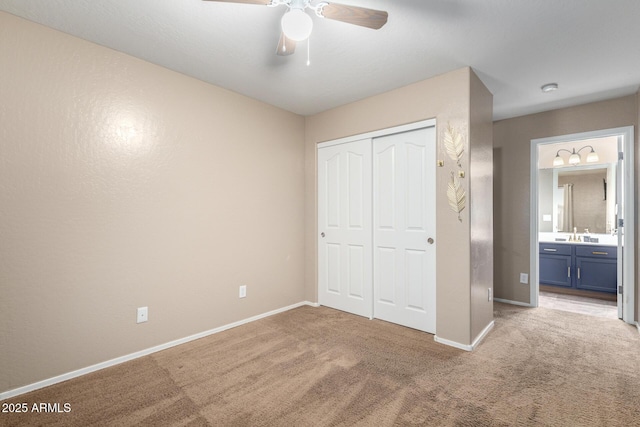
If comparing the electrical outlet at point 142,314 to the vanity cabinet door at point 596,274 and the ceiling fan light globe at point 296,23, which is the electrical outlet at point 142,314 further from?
the vanity cabinet door at point 596,274

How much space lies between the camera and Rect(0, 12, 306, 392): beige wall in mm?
2002

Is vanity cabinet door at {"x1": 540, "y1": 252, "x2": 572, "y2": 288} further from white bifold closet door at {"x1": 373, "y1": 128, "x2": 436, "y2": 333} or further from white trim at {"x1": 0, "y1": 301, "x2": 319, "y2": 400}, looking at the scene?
white trim at {"x1": 0, "y1": 301, "x2": 319, "y2": 400}

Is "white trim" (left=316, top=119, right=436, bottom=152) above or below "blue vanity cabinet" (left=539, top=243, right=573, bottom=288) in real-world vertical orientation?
above

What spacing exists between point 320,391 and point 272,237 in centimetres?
189

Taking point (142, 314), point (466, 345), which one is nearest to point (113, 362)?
Answer: point (142, 314)

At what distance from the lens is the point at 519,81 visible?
9.73 feet

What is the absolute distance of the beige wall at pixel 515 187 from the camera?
12.4 feet

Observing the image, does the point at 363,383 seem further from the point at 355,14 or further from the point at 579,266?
the point at 579,266

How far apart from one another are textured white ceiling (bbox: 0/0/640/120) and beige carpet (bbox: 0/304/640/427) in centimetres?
245

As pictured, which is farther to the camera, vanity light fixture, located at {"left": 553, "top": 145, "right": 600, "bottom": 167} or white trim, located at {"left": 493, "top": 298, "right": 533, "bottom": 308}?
vanity light fixture, located at {"left": 553, "top": 145, "right": 600, "bottom": 167}

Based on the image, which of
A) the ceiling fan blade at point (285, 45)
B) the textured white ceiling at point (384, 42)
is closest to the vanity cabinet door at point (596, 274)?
the textured white ceiling at point (384, 42)

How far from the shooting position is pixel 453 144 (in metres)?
2.72

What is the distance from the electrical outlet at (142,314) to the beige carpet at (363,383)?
307mm

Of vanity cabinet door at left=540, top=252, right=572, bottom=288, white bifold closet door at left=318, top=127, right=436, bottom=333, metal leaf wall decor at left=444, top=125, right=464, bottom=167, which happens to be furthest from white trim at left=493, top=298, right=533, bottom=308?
metal leaf wall decor at left=444, top=125, right=464, bottom=167
